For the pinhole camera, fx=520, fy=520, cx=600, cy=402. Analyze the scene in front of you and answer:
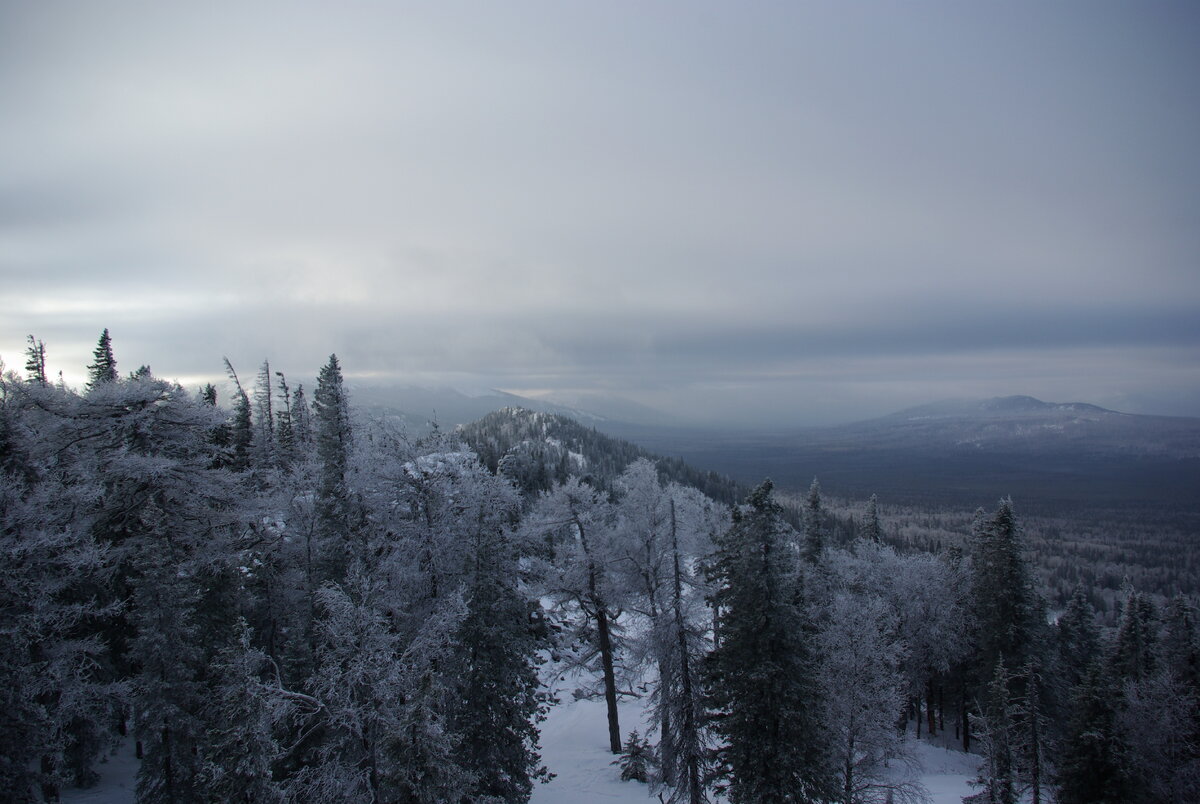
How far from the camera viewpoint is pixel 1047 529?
198 m

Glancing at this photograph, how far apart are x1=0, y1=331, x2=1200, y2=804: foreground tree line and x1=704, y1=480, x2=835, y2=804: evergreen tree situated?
0.07 meters

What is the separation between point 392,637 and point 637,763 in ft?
51.2

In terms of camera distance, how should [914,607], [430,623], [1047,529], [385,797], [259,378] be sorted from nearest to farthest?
[385,797], [430,623], [914,607], [259,378], [1047,529]

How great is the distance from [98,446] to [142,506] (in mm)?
2804

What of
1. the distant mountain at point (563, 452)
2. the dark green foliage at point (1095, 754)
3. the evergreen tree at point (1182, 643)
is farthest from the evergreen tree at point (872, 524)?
the distant mountain at point (563, 452)

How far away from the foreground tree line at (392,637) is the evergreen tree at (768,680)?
74 millimetres

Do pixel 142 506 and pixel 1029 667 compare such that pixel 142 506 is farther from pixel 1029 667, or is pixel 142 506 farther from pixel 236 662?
pixel 1029 667

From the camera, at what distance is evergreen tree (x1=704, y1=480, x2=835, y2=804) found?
49.8ft

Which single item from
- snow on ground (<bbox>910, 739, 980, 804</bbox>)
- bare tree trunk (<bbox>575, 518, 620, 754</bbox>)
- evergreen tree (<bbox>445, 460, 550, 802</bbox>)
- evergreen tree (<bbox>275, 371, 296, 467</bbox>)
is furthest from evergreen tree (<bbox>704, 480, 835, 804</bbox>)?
evergreen tree (<bbox>275, 371, 296, 467</bbox>)

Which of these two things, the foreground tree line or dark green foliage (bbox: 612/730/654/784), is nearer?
the foreground tree line

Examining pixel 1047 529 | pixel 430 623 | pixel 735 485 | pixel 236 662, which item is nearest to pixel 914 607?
pixel 430 623

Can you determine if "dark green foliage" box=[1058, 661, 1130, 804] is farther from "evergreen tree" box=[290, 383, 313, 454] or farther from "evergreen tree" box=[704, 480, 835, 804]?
"evergreen tree" box=[290, 383, 313, 454]

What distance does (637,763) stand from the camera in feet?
71.8

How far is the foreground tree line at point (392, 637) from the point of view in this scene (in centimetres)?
1238
